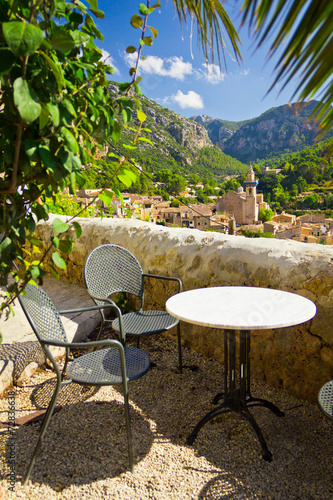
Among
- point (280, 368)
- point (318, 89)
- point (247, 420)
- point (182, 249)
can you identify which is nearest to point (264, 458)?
point (247, 420)

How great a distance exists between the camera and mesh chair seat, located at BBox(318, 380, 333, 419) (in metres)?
1.32

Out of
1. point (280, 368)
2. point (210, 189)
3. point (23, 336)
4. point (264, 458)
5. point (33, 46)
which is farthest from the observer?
point (210, 189)

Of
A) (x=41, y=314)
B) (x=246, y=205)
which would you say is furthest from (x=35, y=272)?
(x=246, y=205)

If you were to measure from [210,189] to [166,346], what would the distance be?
2467 centimetres

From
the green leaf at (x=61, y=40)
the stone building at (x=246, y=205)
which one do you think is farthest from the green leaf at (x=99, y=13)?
the stone building at (x=246, y=205)

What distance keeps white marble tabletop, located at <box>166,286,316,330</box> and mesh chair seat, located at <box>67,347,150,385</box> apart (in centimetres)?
33

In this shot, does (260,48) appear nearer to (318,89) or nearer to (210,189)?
(318,89)

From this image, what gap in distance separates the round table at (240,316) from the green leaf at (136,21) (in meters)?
1.15

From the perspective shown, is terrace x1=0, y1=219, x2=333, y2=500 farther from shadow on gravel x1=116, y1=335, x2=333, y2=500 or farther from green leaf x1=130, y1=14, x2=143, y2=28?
green leaf x1=130, y1=14, x2=143, y2=28

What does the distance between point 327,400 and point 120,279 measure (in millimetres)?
1635

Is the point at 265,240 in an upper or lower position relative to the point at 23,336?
upper

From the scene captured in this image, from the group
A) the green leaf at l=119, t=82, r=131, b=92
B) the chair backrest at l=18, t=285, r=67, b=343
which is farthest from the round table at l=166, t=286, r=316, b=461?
the green leaf at l=119, t=82, r=131, b=92

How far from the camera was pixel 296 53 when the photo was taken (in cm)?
61

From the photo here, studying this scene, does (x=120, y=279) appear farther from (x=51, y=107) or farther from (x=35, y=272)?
(x=51, y=107)
